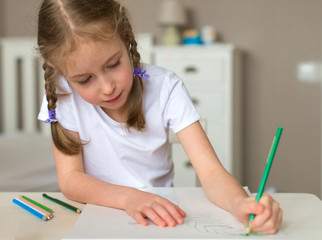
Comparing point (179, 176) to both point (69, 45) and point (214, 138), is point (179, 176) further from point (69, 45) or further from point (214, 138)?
point (69, 45)

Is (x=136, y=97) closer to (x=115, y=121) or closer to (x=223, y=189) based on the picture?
(x=115, y=121)

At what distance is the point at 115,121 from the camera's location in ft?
3.24

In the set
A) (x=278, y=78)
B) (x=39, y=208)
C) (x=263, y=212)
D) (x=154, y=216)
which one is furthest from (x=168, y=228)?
(x=278, y=78)

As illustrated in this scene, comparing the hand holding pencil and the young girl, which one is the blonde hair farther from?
the hand holding pencil

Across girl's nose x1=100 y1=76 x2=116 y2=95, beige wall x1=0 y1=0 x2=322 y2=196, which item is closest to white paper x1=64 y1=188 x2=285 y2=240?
girl's nose x1=100 y1=76 x2=116 y2=95

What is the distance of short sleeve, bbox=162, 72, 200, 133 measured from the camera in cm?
93

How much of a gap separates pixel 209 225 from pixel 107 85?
0.32 metres

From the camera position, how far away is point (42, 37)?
0.82m

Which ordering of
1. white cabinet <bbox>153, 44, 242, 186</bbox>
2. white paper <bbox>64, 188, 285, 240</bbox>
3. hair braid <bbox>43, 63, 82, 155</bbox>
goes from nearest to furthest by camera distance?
white paper <bbox>64, 188, 285, 240</bbox>, hair braid <bbox>43, 63, 82, 155</bbox>, white cabinet <bbox>153, 44, 242, 186</bbox>

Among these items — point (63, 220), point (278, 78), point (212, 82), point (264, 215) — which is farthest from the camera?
point (278, 78)

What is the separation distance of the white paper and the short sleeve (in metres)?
0.22

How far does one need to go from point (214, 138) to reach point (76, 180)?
1672 mm

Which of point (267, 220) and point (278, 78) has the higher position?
point (267, 220)

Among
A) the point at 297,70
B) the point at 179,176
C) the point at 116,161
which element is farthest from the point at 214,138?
the point at 116,161
